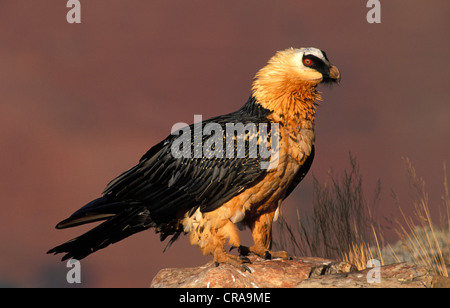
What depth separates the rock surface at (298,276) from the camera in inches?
221

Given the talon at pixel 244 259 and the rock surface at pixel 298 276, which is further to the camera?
the talon at pixel 244 259

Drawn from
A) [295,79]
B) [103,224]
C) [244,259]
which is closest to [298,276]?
[244,259]

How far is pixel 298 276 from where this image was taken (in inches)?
236

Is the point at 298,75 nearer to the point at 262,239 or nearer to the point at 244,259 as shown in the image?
the point at 262,239

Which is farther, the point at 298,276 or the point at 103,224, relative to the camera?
the point at 103,224

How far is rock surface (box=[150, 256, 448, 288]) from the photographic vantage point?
562 centimetres

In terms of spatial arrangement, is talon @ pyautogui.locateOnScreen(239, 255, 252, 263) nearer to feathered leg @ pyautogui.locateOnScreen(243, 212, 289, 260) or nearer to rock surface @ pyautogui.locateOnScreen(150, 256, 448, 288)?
rock surface @ pyautogui.locateOnScreen(150, 256, 448, 288)

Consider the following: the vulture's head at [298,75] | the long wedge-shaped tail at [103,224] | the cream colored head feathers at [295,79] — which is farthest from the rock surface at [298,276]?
the vulture's head at [298,75]

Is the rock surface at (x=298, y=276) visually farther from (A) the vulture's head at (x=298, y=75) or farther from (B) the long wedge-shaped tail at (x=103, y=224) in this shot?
(A) the vulture's head at (x=298, y=75)

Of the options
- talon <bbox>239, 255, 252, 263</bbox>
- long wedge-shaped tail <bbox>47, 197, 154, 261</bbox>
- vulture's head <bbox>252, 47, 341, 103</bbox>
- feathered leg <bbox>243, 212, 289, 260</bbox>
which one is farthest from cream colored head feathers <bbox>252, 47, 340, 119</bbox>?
long wedge-shaped tail <bbox>47, 197, 154, 261</bbox>

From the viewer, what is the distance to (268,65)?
646 centimetres
